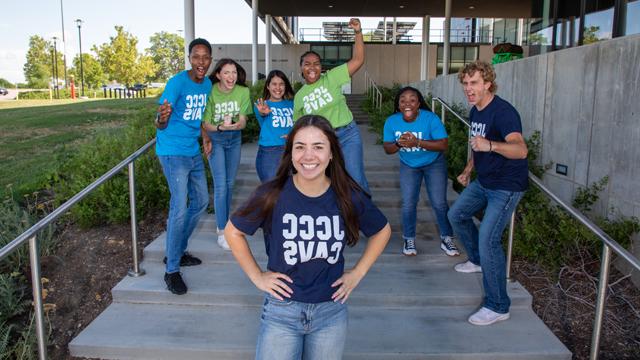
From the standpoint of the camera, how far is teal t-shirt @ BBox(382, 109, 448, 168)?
15.3ft

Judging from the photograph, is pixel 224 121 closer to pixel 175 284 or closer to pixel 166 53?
pixel 175 284

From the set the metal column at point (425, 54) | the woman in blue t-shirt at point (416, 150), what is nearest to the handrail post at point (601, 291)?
the woman in blue t-shirt at point (416, 150)

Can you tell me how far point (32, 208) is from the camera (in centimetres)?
604

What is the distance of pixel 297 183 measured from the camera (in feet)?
7.82

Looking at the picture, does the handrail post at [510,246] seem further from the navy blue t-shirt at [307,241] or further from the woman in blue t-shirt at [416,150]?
the navy blue t-shirt at [307,241]

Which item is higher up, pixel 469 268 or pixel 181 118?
pixel 181 118

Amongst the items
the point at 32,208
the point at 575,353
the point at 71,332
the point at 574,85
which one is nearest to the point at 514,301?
the point at 575,353

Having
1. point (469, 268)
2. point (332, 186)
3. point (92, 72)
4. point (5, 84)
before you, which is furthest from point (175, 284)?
point (5, 84)

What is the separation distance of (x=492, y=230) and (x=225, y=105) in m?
2.47

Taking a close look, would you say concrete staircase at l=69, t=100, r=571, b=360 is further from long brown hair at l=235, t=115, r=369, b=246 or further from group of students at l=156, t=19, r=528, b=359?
long brown hair at l=235, t=115, r=369, b=246

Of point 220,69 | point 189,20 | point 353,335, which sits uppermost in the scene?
point 189,20

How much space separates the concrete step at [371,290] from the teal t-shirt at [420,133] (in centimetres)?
96

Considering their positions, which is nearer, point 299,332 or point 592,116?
point 299,332

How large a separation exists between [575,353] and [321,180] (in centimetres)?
243
